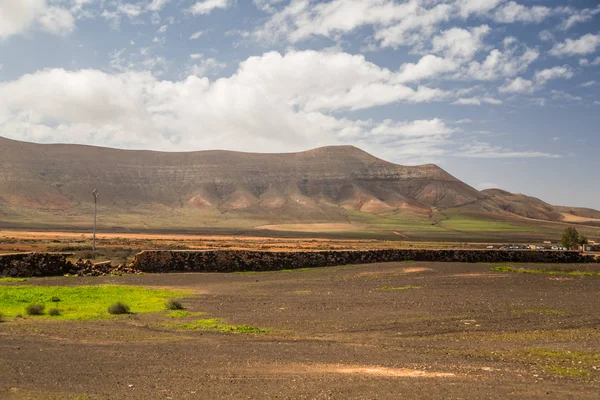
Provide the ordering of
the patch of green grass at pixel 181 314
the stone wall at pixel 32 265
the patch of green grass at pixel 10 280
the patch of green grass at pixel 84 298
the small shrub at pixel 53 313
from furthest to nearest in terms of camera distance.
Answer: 1. the stone wall at pixel 32 265
2. the patch of green grass at pixel 10 280
3. the patch of green grass at pixel 84 298
4. the patch of green grass at pixel 181 314
5. the small shrub at pixel 53 313

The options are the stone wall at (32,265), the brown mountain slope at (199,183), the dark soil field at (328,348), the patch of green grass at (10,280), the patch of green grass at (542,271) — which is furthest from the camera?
the brown mountain slope at (199,183)

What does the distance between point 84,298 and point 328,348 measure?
468 inches

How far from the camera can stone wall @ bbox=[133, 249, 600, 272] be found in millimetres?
31047

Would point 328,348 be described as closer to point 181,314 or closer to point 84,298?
point 181,314

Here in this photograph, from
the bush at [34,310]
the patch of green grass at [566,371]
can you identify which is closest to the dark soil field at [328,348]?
the patch of green grass at [566,371]

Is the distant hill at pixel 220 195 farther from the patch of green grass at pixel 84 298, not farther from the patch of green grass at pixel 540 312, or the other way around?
the patch of green grass at pixel 540 312

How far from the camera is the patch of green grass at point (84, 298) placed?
17.7 meters

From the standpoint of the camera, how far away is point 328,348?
12.3 meters

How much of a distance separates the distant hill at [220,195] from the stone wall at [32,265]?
3818 inches

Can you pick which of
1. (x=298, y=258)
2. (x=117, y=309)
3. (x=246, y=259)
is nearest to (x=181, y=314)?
(x=117, y=309)

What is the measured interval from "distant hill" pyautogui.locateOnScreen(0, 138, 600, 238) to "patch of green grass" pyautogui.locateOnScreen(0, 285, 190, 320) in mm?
103665

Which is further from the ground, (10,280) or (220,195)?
(220,195)

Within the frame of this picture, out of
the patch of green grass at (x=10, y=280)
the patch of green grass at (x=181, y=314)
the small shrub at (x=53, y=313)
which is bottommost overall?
the patch of green grass at (x=10, y=280)

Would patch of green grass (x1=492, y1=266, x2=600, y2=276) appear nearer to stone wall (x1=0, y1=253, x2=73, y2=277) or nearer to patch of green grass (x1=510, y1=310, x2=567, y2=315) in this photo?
patch of green grass (x1=510, y1=310, x2=567, y2=315)
